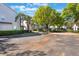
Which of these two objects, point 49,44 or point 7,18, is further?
point 7,18

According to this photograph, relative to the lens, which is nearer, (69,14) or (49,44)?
(49,44)

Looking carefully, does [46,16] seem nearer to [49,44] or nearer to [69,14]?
[69,14]

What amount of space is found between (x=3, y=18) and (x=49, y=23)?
972 millimetres

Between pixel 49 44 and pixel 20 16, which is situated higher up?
pixel 20 16

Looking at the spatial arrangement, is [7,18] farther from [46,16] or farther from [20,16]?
[46,16]

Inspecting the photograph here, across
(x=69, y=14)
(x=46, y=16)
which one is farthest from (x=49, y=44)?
(x=69, y=14)

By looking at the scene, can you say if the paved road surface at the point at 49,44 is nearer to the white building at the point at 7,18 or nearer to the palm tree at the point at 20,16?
the white building at the point at 7,18

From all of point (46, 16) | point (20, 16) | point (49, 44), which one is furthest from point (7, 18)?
point (49, 44)

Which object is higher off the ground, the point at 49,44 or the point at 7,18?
the point at 7,18

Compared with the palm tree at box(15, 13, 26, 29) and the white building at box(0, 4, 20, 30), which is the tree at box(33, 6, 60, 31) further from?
the white building at box(0, 4, 20, 30)

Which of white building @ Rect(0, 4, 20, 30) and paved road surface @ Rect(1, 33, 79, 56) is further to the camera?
white building @ Rect(0, 4, 20, 30)

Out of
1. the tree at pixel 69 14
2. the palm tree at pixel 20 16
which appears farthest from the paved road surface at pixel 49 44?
the palm tree at pixel 20 16

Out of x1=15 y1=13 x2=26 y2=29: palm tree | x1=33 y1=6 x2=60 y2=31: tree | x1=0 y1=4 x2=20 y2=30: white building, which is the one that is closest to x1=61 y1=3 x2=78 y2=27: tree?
x1=33 y1=6 x2=60 y2=31: tree

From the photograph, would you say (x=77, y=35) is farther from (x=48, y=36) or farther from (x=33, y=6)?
(x=33, y=6)
